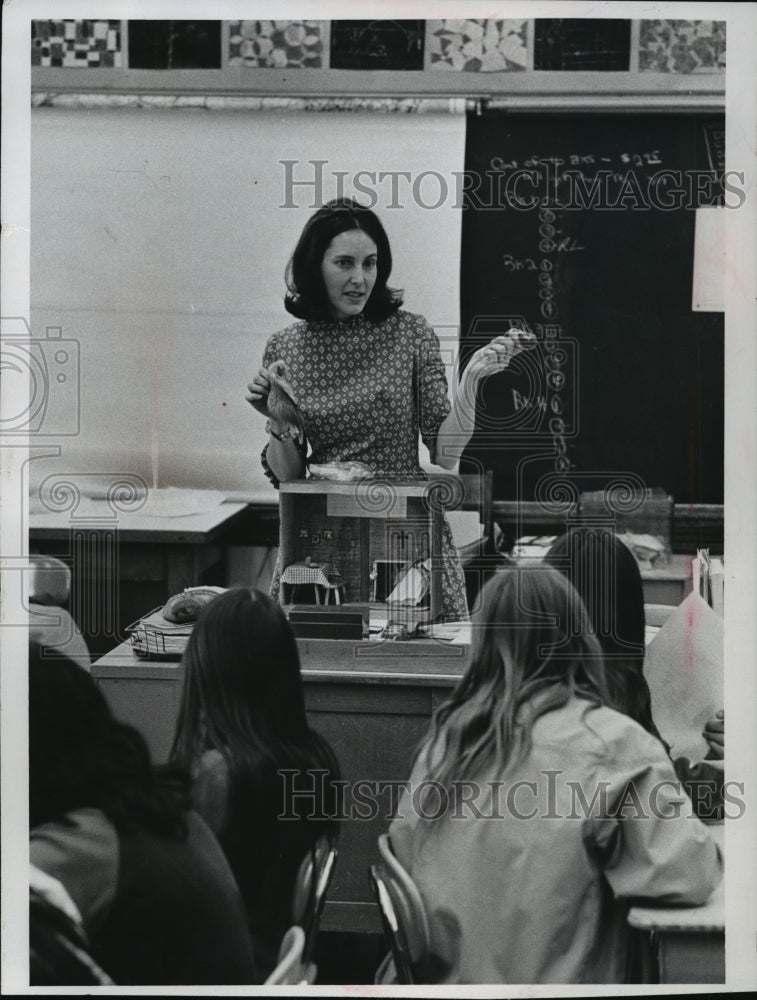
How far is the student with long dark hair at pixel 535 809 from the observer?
2.31 m

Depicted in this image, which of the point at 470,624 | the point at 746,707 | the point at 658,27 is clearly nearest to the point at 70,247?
the point at 470,624

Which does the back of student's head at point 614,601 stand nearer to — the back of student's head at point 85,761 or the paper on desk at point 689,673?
the paper on desk at point 689,673

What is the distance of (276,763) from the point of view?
2.38 meters

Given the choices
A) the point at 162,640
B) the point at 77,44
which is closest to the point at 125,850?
the point at 162,640

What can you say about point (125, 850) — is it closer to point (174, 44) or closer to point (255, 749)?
point (255, 749)

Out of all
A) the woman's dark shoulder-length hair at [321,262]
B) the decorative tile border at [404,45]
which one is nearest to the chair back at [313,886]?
the woman's dark shoulder-length hair at [321,262]

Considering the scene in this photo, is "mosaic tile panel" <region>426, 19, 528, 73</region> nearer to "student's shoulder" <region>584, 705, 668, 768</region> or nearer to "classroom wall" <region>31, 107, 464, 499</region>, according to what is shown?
"classroom wall" <region>31, 107, 464, 499</region>

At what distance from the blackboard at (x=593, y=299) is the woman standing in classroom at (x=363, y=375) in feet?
0.22

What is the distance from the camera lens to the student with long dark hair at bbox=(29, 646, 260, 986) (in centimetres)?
232

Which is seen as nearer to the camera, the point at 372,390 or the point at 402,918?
the point at 402,918

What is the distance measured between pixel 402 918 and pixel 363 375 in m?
1.11

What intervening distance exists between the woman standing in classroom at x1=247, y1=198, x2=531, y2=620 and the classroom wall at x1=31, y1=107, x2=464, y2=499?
5cm

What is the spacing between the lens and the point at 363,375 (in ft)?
7.96

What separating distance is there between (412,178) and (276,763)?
124 cm
